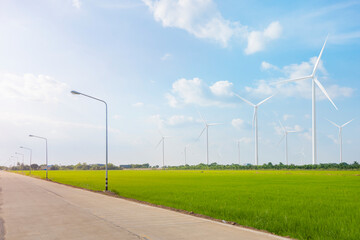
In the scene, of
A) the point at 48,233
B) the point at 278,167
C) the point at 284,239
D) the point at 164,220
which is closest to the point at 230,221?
the point at 164,220

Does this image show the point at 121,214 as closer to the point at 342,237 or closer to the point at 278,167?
the point at 342,237

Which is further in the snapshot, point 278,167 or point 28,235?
point 278,167

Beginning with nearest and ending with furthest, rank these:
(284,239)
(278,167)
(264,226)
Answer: (284,239) < (264,226) < (278,167)

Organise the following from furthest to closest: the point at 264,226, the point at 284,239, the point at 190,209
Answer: the point at 190,209, the point at 264,226, the point at 284,239

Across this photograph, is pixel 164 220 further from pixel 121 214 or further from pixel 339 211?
pixel 339 211

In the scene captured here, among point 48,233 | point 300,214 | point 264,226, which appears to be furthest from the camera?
point 300,214

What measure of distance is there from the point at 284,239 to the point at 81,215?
9031mm

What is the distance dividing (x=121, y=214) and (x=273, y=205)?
8089 millimetres

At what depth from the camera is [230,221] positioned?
1331 centimetres

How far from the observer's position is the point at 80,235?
10.3 m

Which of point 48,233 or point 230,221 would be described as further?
point 230,221

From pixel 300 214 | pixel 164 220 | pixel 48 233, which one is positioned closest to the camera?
pixel 48 233

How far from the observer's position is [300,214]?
550 inches

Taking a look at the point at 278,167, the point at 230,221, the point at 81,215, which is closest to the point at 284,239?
the point at 230,221
